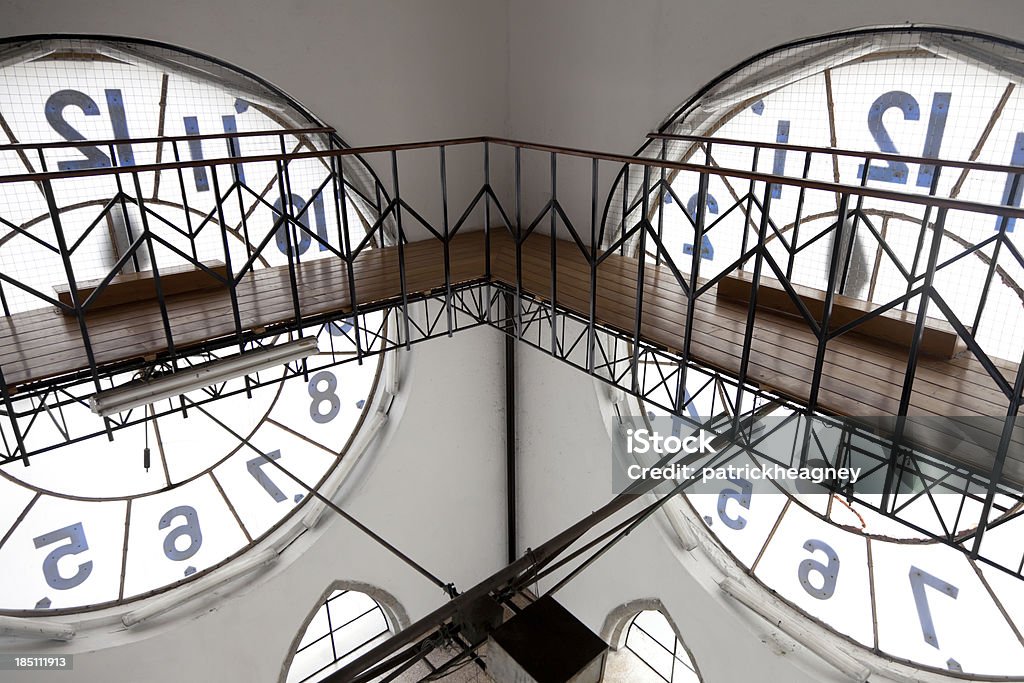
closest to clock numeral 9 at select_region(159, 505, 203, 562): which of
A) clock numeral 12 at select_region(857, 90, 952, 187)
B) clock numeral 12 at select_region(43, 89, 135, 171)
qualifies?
→ clock numeral 12 at select_region(43, 89, 135, 171)

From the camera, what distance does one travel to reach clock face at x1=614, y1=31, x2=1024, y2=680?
149 inches

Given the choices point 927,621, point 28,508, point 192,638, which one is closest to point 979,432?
point 927,621

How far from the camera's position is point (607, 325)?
4.38 metres

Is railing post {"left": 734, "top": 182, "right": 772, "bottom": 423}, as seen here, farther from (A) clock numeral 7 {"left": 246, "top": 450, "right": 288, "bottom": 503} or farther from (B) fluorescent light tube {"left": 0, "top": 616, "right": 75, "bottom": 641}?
(B) fluorescent light tube {"left": 0, "top": 616, "right": 75, "bottom": 641}

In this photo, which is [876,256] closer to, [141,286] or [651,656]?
[651,656]

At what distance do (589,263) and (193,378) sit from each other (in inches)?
101

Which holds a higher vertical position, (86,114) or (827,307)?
(86,114)

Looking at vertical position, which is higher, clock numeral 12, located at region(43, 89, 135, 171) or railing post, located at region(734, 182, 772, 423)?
clock numeral 12, located at region(43, 89, 135, 171)

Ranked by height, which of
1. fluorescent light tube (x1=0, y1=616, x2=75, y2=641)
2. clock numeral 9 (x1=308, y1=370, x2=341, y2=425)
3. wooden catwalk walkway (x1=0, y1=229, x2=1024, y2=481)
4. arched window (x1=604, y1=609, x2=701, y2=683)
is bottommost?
arched window (x1=604, y1=609, x2=701, y2=683)

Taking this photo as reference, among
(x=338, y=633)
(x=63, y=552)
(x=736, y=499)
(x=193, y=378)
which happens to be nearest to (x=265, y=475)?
(x=63, y=552)

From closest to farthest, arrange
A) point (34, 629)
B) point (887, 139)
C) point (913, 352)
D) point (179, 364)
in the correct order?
point (913, 352) < point (887, 139) < point (179, 364) < point (34, 629)

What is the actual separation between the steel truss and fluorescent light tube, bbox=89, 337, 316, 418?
41cm

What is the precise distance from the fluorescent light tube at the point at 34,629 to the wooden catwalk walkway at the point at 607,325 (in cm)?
238

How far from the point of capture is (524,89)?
6402 mm
